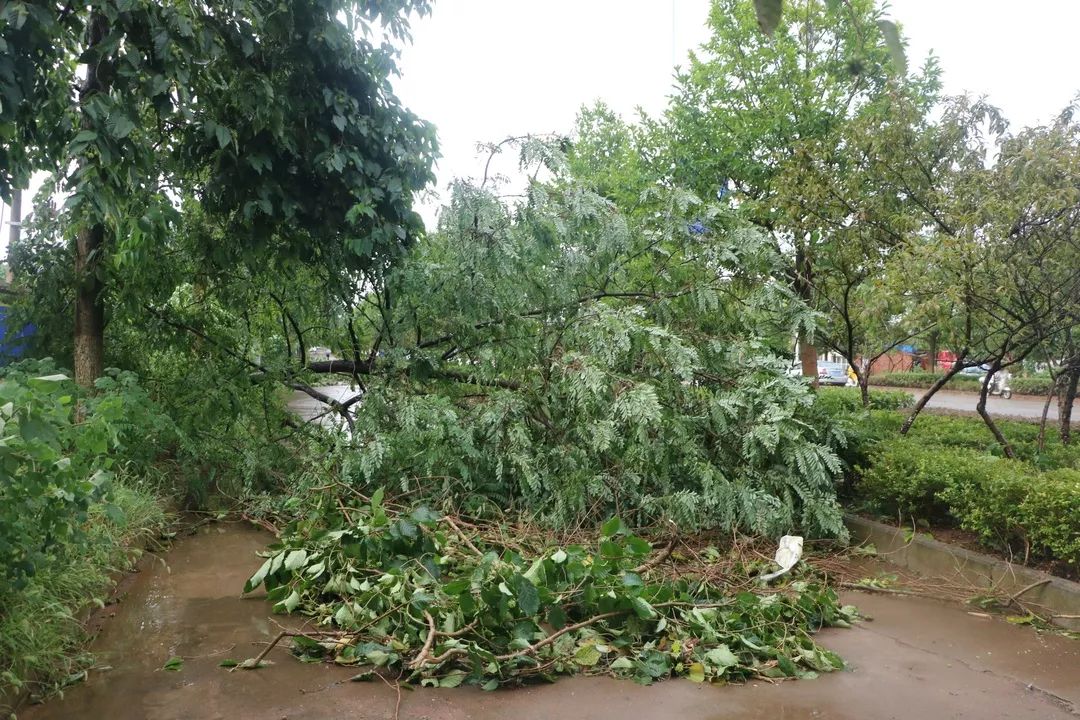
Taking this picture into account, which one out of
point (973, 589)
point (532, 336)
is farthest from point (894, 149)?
point (973, 589)

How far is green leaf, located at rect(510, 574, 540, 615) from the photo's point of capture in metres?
3.61

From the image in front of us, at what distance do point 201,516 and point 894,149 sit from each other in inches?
294

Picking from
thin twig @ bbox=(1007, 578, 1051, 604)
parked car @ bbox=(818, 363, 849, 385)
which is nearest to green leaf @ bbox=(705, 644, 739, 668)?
thin twig @ bbox=(1007, 578, 1051, 604)

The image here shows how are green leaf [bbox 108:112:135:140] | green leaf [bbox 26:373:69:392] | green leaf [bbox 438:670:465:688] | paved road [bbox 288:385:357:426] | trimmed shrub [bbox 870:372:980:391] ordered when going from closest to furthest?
green leaf [bbox 26:373:69:392] → green leaf [bbox 438:670:465:688] → green leaf [bbox 108:112:135:140] → paved road [bbox 288:385:357:426] → trimmed shrub [bbox 870:372:980:391]

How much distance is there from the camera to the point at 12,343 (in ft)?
24.8

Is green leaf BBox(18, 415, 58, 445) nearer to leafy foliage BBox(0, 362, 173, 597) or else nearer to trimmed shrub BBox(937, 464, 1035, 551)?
leafy foliage BBox(0, 362, 173, 597)

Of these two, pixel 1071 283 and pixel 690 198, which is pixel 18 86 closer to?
pixel 690 198

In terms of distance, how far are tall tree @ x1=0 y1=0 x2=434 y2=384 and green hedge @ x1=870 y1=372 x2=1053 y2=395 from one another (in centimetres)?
2190

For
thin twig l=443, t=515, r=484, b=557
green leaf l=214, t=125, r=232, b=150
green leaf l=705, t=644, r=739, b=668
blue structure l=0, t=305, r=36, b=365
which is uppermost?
green leaf l=214, t=125, r=232, b=150

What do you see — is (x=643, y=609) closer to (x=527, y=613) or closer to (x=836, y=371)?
(x=527, y=613)

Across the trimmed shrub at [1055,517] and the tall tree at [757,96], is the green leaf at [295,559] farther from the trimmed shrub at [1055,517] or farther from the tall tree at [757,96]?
the tall tree at [757,96]

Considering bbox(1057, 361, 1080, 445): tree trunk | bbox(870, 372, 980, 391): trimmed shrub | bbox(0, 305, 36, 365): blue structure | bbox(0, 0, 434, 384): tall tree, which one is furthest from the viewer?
bbox(870, 372, 980, 391): trimmed shrub

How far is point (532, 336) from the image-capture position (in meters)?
6.99

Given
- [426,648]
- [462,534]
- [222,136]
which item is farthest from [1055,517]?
[222,136]
